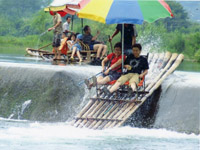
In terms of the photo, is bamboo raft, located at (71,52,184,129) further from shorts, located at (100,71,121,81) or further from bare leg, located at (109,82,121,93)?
shorts, located at (100,71,121,81)

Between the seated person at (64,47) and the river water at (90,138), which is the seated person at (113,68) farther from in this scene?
the seated person at (64,47)

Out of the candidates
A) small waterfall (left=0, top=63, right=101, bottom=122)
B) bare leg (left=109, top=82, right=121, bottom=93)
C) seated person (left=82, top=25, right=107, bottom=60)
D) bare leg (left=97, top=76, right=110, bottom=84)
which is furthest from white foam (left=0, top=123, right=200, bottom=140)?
seated person (left=82, top=25, right=107, bottom=60)

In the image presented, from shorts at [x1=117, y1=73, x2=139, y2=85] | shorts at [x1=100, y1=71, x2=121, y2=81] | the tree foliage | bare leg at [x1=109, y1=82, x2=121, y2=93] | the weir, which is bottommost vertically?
the tree foliage

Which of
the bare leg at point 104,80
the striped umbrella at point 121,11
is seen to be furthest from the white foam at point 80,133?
the striped umbrella at point 121,11

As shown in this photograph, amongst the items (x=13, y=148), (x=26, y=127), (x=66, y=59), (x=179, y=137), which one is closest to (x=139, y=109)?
(x=179, y=137)

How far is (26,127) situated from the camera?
12.3 metres

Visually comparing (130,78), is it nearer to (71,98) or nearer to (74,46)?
(71,98)

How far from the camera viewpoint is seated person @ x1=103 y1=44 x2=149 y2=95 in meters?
12.3

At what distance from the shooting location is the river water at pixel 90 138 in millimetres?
10609

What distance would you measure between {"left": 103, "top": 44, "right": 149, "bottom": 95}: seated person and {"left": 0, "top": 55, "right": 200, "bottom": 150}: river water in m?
0.86

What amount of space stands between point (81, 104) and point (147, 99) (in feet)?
4.81

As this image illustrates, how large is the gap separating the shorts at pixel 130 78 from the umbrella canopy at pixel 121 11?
1138 millimetres

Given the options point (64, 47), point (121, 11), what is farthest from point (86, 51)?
point (121, 11)

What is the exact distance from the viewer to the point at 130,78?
12445 millimetres
